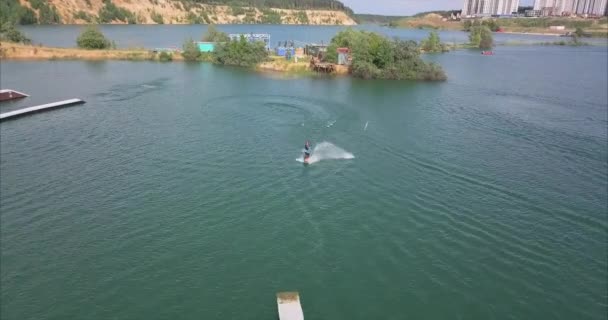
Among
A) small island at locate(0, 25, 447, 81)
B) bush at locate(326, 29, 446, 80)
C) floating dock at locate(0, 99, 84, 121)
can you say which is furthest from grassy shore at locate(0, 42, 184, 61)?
bush at locate(326, 29, 446, 80)

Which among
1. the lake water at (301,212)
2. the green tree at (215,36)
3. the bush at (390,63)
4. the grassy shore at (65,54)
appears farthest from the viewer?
the green tree at (215,36)

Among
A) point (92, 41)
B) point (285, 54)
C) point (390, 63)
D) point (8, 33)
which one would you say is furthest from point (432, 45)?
point (8, 33)

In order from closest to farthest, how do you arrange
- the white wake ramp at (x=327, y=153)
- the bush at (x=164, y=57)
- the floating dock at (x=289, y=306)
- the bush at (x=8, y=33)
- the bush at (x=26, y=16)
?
1. the floating dock at (x=289, y=306)
2. the white wake ramp at (x=327, y=153)
3. the bush at (x=164, y=57)
4. the bush at (x=8, y=33)
5. the bush at (x=26, y=16)

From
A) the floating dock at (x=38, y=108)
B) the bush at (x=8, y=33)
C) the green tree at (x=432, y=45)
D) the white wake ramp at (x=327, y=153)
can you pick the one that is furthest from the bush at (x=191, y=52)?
the green tree at (x=432, y=45)

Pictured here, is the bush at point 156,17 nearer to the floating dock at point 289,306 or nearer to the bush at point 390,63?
the bush at point 390,63

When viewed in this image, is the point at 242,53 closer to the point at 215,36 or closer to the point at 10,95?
the point at 215,36

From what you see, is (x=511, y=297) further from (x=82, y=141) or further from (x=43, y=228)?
(x=82, y=141)
